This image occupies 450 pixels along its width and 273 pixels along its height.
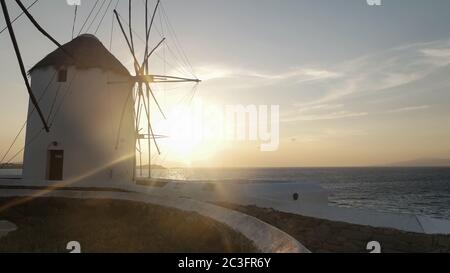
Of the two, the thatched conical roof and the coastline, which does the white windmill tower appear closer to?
the thatched conical roof

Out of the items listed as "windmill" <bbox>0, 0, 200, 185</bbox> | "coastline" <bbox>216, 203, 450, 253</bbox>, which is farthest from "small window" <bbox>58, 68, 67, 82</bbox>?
"coastline" <bbox>216, 203, 450, 253</bbox>

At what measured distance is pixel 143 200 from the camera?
1509 centimetres

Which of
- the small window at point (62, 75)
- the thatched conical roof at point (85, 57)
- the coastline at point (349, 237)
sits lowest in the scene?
the coastline at point (349, 237)

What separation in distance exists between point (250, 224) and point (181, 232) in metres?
2.78

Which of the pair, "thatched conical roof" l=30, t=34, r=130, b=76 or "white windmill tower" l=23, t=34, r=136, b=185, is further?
"thatched conical roof" l=30, t=34, r=130, b=76

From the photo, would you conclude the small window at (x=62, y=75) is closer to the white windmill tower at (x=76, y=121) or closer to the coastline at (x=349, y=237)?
the white windmill tower at (x=76, y=121)

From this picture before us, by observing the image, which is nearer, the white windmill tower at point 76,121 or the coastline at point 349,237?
the coastline at point 349,237

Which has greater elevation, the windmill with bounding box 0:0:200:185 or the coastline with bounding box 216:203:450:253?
the windmill with bounding box 0:0:200:185

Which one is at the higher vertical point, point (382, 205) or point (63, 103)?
point (63, 103)

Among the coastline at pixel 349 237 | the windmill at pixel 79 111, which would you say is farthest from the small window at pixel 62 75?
the coastline at pixel 349 237

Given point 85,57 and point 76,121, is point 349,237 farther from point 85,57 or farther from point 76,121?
point 85,57
